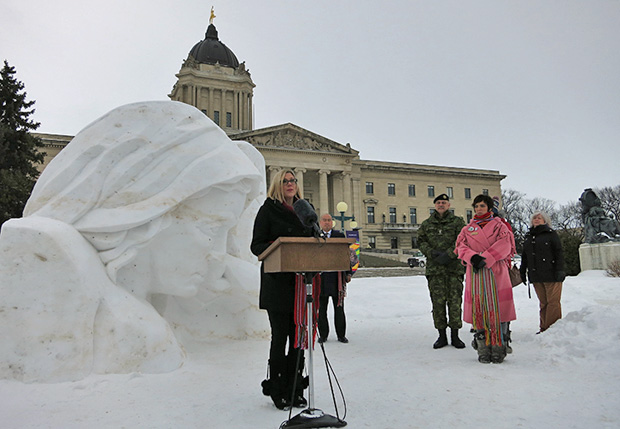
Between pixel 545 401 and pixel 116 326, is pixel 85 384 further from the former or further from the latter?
pixel 545 401

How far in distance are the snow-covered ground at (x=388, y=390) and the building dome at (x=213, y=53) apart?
215 ft

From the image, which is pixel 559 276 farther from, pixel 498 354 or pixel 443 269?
pixel 498 354

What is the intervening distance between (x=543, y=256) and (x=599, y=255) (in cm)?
1215

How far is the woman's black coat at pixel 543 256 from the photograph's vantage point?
591 cm

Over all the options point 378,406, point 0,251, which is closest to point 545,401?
point 378,406

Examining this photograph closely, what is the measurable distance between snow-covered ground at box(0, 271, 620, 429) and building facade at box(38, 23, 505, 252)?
45089 millimetres

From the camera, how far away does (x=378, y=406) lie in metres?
3.16

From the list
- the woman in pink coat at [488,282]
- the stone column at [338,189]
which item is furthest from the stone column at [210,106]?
the woman in pink coat at [488,282]

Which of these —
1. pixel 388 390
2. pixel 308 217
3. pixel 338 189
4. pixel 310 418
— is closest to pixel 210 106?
pixel 338 189

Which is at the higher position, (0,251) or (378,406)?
(0,251)

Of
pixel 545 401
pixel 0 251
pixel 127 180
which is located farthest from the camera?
pixel 127 180

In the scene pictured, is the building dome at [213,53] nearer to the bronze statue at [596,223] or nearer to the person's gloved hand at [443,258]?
the bronze statue at [596,223]

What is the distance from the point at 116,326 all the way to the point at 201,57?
6682 centimetres

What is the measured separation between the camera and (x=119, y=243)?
439 cm
